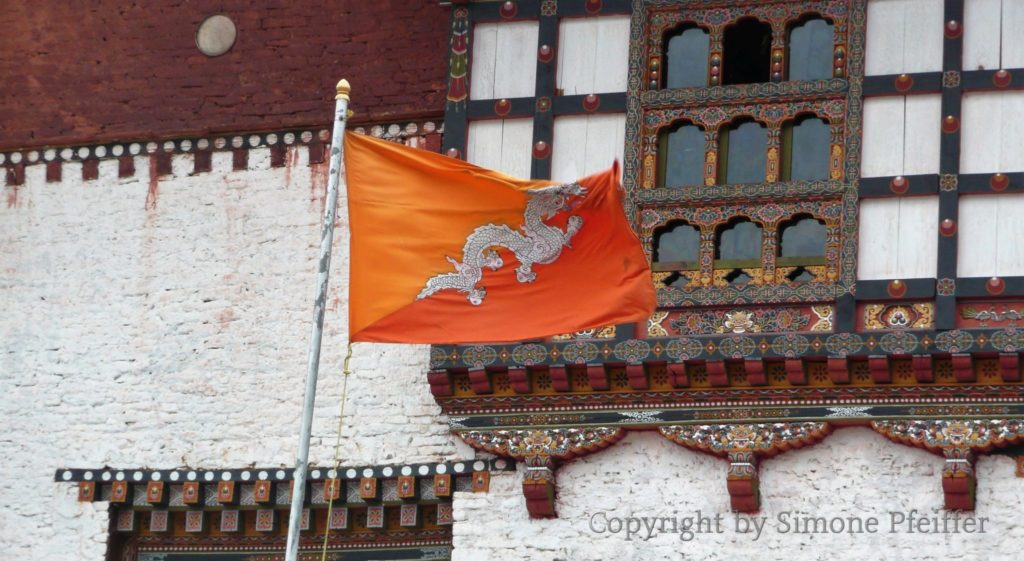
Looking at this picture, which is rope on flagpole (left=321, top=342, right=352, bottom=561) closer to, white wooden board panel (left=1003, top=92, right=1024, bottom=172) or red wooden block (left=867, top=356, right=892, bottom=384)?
red wooden block (left=867, top=356, right=892, bottom=384)

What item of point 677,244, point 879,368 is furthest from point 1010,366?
point 677,244

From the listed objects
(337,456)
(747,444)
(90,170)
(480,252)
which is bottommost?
(337,456)

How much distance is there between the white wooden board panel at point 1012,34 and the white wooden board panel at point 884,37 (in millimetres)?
671

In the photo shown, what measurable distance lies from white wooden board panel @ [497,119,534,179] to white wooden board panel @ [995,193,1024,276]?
3.18m

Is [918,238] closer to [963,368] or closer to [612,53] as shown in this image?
[963,368]

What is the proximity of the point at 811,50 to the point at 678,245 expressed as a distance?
1.61 m

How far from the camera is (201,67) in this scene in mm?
18188

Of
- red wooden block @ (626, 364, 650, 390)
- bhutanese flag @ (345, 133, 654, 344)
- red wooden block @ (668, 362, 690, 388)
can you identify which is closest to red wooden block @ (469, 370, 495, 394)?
red wooden block @ (626, 364, 650, 390)

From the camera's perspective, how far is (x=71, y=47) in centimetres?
1856

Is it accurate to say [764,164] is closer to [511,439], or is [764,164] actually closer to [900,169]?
[900,169]

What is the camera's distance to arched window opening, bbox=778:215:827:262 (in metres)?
16.1

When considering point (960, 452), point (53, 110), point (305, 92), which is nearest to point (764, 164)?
point (960, 452)

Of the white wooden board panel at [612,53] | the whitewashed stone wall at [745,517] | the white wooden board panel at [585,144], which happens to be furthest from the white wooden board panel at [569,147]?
the whitewashed stone wall at [745,517]

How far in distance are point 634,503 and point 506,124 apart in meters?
2.79
